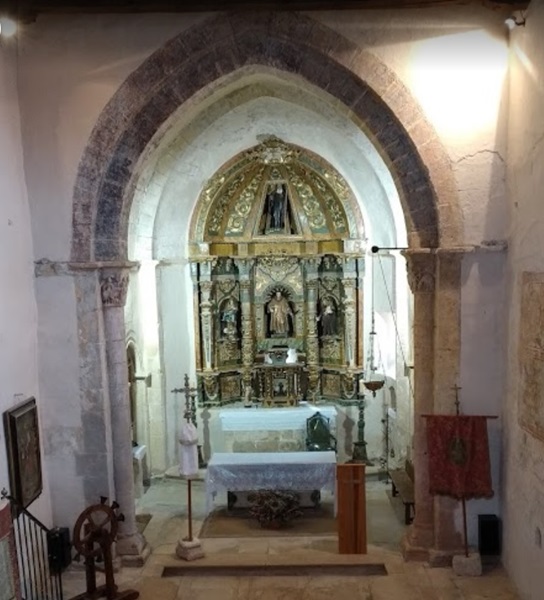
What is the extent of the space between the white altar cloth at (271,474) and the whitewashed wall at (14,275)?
104 inches

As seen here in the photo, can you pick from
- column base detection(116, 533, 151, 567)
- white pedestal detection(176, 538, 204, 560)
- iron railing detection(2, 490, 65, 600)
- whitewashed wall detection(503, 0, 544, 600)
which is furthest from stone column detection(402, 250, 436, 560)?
iron railing detection(2, 490, 65, 600)

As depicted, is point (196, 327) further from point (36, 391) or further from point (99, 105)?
point (99, 105)

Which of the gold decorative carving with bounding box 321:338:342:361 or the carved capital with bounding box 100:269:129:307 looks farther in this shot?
the gold decorative carving with bounding box 321:338:342:361

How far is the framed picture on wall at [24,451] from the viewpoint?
293 inches

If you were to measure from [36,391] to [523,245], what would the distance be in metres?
6.27

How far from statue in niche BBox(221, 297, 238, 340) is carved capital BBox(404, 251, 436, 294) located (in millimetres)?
5675

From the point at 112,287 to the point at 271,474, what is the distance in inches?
151

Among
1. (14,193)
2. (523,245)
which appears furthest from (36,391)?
(523,245)

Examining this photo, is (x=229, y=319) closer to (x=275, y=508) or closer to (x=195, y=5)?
(x=275, y=508)

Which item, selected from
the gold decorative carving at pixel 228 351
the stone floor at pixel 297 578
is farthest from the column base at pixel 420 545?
the gold decorative carving at pixel 228 351

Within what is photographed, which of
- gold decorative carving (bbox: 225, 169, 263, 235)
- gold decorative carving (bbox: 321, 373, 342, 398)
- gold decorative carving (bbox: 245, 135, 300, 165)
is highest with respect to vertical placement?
gold decorative carving (bbox: 245, 135, 300, 165)

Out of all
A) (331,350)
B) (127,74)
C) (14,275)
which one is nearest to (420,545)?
(331,350)

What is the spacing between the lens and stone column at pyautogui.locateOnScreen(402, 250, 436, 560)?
329 inches

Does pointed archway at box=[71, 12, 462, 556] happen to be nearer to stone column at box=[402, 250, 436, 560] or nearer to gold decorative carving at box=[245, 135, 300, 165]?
stone column at box=[402, 250, 436, 560]
